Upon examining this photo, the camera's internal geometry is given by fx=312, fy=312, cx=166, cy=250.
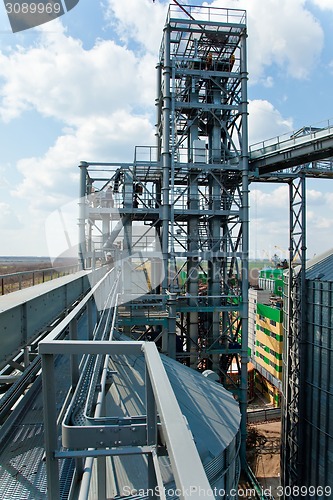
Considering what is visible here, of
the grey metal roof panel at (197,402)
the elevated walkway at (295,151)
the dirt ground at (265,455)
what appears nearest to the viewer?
the grey metal roof panel at (197,402)

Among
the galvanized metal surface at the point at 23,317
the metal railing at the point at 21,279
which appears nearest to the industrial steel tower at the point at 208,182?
the metal railing at the point at 21,279

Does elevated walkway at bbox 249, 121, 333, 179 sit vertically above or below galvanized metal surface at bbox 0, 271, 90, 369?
above

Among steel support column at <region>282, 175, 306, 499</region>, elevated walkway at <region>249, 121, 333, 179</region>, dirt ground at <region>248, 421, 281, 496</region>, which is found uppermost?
elevated walkway at <region>249, 121, 333, 179</region>

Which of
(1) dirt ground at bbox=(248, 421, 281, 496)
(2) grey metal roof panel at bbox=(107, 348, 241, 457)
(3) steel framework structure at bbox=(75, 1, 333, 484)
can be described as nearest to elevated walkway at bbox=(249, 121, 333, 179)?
(3) steel framework structure at bbox=(75, 1, 333, 484)

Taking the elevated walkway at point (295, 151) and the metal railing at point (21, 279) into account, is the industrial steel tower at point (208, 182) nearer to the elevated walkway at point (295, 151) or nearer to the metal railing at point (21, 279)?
the elevated walkway at point (295, 151)

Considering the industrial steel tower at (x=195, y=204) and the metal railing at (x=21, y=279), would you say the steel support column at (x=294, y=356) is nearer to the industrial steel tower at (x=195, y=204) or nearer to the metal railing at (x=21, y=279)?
the industrial steel tower at (x=195, y=204)

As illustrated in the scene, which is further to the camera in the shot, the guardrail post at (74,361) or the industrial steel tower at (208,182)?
the industrial steel tower at (208,182)

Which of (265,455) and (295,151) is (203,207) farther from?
(265,455)

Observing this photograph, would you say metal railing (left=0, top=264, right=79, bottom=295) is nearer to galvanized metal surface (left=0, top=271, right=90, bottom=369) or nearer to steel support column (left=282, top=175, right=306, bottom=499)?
galvanized metal surface (left=0, top=271, right=90, bottom=369)

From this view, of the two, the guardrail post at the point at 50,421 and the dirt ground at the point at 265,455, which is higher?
the guardrail post at the point at 50,421

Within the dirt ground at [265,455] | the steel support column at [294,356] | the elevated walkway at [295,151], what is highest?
the elevated walkway at [295,151]

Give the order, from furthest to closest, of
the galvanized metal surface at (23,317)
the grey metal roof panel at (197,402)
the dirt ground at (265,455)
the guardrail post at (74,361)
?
the dirt ground at (265,455) < the grey metal roof panel at (197,402) < the guardrail post at (74,361) < the galvanized metal surface at (23,317)

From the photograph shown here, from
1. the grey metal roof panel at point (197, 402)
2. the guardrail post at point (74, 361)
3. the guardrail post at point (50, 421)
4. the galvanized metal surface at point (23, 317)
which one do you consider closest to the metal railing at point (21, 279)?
the galvanized metal surface at point (23, 317)

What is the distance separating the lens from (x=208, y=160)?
16484 millimetres
